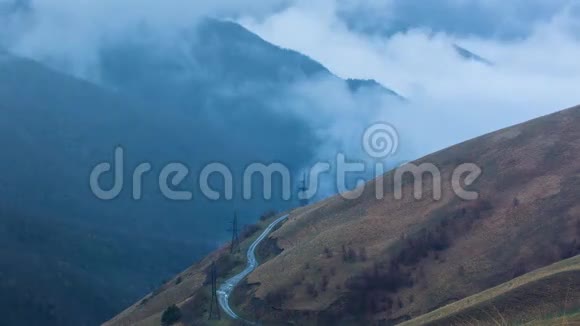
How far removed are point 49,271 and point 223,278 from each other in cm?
4845

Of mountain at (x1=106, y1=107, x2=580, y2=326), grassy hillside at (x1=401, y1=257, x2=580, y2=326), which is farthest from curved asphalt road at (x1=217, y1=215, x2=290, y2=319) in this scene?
grassy hillside at (x1=401, y1=257, x2=580, y2=326)

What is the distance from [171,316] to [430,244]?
1588cm

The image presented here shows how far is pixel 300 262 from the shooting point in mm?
47938

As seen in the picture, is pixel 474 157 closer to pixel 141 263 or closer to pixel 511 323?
pixel 511 323

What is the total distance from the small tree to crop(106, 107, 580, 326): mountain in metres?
0.57

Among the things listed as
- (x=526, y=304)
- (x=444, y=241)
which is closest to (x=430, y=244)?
(x=444, y=241)

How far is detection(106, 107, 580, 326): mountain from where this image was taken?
1574 inches

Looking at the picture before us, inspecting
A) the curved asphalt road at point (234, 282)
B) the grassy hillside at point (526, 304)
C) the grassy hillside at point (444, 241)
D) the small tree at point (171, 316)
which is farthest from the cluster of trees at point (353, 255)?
the grassy hillside at point (526, 304)

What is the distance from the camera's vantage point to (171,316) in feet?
160

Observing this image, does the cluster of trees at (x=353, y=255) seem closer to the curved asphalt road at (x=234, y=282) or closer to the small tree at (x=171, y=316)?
the curved asphalt road at (x=234, y=282)

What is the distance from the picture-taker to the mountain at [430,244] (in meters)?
40.0

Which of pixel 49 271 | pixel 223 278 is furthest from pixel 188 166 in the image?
pixel 223 278

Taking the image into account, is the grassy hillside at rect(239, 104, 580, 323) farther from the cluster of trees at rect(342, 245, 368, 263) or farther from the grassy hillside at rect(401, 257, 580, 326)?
the grassy hillside at rect(401, 257, 580, 326)

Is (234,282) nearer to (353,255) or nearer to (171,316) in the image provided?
(171,316)
